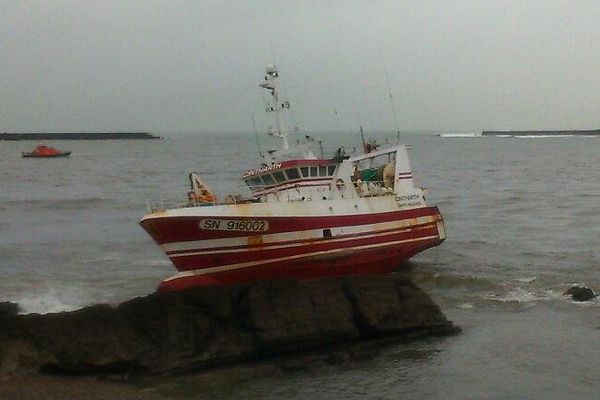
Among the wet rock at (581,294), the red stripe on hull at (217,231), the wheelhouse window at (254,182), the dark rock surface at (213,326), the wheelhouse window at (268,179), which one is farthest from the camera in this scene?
the wheelhouse window at (254,182)

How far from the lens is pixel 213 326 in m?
13.9

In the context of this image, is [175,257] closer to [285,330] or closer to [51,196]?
[285,330]

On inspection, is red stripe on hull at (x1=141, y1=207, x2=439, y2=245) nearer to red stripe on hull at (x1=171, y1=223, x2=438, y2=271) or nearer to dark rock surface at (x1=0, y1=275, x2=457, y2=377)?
red stripe on hull at (x1=171, y1=223, x2=438, y2=271)

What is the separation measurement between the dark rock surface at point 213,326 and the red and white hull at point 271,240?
313 centimetres

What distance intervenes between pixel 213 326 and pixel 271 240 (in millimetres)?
5104

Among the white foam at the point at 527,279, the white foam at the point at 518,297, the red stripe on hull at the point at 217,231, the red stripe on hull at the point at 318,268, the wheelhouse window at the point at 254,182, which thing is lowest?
the white foam at the point at 527,279

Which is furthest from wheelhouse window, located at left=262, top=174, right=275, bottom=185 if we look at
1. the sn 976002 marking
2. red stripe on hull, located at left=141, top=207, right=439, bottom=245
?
the sn 976002 marking

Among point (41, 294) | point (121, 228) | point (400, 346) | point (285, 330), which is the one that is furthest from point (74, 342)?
point (121, 228)

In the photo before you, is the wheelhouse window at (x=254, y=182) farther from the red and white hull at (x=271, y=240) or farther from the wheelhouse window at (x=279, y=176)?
the red and white hull at (x=271, y=240)

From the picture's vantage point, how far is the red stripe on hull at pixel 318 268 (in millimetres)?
18203

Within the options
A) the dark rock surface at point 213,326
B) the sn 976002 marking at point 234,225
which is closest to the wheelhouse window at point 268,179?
the sn 976002 marking at point 234,225

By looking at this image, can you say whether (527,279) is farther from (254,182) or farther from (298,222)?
(254,182)

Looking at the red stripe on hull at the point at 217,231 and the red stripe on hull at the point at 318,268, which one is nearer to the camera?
→ the red stripe on hull at the point at 217,231

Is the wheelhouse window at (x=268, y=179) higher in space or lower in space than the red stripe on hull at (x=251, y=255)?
higher
